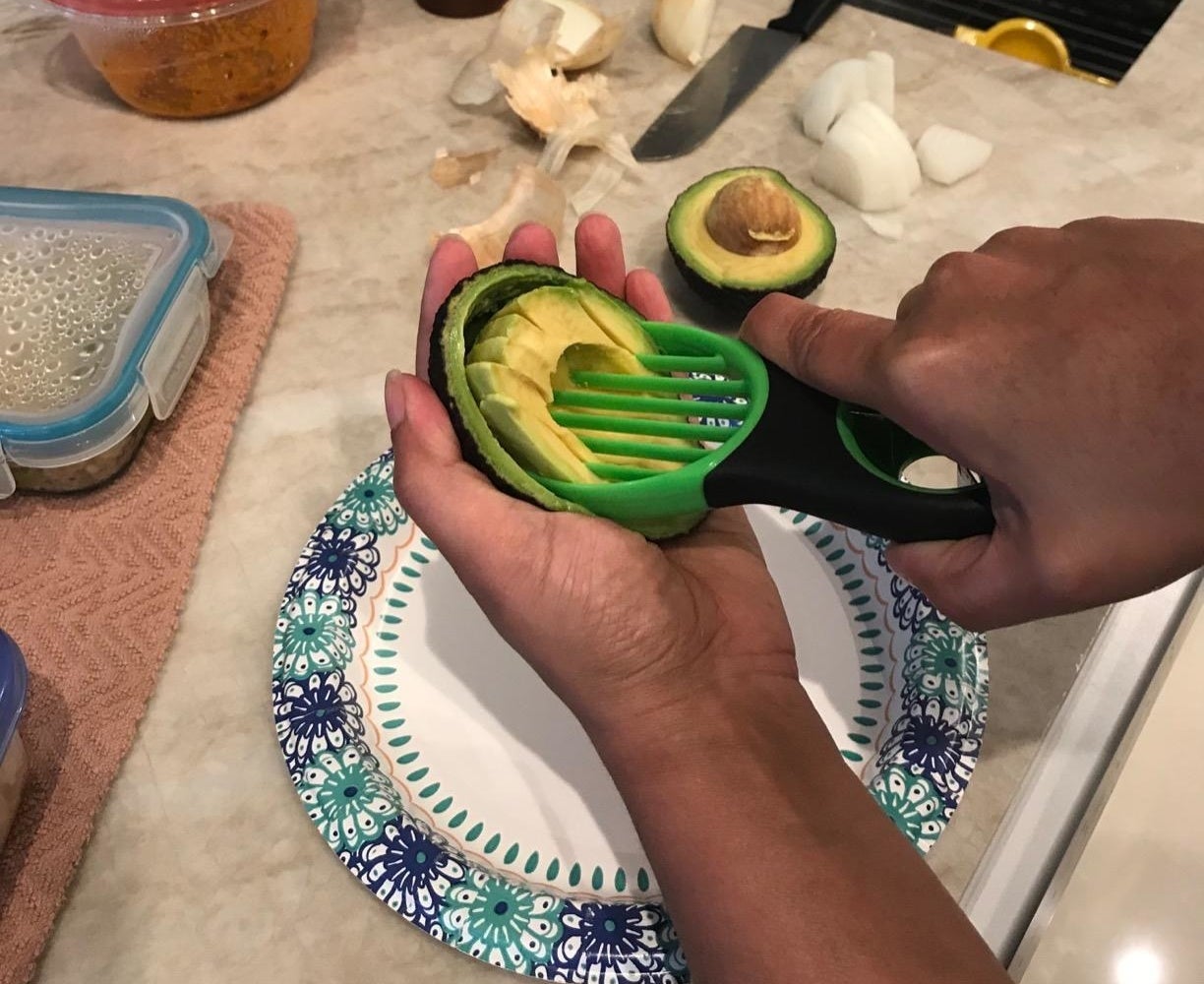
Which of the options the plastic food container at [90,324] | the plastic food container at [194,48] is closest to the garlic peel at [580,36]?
the plastic food container at [194,48]

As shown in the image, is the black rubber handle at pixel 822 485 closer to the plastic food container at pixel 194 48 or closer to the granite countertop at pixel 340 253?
Answer: the granite countertop at pixel 340 253

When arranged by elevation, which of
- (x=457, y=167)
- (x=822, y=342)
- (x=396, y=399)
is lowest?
(x=457, y=167)

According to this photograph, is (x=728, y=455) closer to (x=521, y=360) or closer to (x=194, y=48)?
(x=521, y=360)

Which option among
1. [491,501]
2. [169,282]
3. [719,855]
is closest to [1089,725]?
[719,855]

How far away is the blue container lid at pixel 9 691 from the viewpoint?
63 cm

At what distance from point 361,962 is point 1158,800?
0.52 metres

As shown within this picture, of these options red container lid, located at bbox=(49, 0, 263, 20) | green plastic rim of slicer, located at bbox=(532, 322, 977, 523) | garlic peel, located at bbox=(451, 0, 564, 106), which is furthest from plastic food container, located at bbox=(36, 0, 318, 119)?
green plastic rim of slicer, located at bbox=(532, 322, 977, 523)

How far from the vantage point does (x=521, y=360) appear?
609 millimetres

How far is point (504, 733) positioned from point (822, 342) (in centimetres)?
34

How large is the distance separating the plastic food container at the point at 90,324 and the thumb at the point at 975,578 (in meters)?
0.60

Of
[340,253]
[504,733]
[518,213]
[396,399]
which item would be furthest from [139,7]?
[504,733]

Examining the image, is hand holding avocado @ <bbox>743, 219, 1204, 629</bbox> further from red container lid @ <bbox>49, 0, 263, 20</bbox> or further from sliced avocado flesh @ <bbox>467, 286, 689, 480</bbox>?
red container lid @ <bbox>49, 0, 263, 20</bbox>

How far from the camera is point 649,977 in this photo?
23.3 inches

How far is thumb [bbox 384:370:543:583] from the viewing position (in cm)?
59
